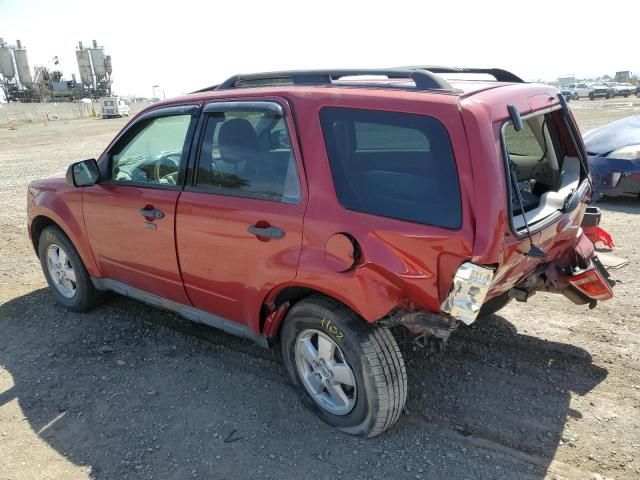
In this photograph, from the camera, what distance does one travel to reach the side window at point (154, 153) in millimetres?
3602

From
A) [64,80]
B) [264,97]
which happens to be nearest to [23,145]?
[264,97]

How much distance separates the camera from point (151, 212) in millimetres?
3629

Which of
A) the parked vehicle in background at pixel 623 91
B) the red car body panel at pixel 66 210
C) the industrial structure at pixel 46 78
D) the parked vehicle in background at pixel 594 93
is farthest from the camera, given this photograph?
the industrial structure at pixel 46 78

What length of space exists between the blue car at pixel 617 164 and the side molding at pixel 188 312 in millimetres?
5864

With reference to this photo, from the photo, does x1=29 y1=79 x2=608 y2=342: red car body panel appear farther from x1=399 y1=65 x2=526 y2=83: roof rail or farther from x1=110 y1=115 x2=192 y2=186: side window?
x1=399 y1=65 x2=526 y2=83: roof rail

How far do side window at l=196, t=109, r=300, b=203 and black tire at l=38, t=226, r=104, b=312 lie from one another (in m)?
1.79

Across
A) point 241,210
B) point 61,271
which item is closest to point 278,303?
point 241,210

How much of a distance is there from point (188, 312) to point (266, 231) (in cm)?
112

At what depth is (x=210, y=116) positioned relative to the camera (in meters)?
3.40

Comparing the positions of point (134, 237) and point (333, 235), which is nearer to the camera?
point (333, 235)

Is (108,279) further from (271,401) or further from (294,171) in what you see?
(294,171)

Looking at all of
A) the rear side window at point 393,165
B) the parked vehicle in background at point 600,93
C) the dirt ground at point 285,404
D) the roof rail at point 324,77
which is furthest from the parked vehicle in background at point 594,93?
the rear side window at point 393,165

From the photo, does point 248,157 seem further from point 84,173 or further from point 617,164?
point 617,164

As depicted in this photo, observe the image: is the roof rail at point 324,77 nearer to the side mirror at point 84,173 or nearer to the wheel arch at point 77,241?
the side mirror at point 84,173
